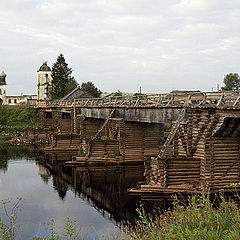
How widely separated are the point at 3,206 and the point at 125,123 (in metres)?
18.1

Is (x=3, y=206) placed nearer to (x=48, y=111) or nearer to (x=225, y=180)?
(x=225, y=180)

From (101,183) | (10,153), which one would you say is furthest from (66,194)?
(10,153)

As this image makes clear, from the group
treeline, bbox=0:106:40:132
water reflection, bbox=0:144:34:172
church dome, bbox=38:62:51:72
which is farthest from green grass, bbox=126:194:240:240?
church dome, bbox=38:62:51:72

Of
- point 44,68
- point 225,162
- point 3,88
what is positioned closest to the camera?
point 225,162

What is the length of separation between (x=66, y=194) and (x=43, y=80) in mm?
76900

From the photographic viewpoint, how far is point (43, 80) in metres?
103

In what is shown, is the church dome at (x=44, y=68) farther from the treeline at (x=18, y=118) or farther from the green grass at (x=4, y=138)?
the green grass at (x=4, y=138)

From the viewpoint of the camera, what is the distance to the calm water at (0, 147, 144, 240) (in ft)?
71.1

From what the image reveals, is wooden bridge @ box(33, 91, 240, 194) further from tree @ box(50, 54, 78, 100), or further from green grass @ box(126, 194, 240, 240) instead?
tree @ box(50, 54, 78, 100)

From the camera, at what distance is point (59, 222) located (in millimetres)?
21703

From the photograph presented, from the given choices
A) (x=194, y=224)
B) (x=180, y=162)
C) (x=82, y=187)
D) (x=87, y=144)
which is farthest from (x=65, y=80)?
(x=194, y=224)

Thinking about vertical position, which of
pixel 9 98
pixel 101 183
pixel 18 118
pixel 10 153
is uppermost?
pixel 9 98

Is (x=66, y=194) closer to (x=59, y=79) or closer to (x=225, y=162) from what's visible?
(x=225, y=162)

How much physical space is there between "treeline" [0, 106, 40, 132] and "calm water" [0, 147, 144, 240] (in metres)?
29.1
